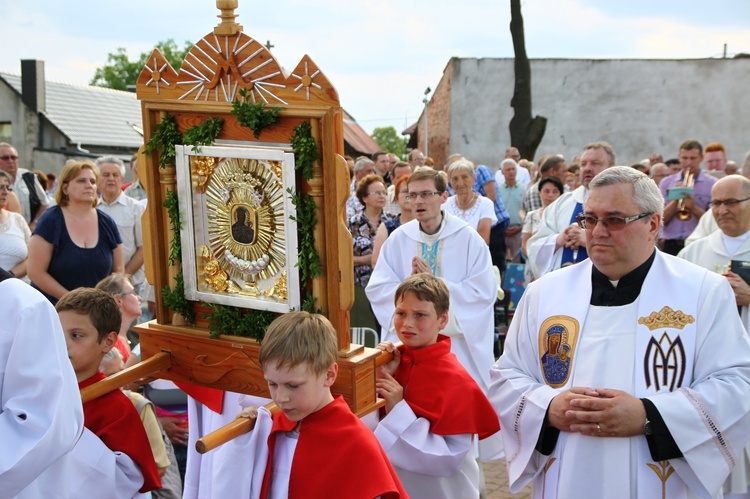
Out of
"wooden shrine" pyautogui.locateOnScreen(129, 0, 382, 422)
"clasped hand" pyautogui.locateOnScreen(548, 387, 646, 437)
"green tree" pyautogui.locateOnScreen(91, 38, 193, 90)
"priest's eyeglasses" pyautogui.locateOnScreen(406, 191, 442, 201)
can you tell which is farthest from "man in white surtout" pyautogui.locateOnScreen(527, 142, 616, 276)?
"green tree" pyautogui.locateOnScreen(91, 38, 193, 90)

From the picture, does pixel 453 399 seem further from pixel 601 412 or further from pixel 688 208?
pixel 688 208

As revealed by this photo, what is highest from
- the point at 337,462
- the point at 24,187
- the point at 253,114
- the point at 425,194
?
the point at 253,114

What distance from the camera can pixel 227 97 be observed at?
327 cm

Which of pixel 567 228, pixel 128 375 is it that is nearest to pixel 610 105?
pixel 567 228

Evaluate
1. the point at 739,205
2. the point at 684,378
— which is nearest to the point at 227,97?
the point at 684,378

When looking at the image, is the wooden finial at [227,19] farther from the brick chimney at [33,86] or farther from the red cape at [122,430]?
the brick chimney at [33,86]

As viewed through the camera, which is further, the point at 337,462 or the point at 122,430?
the point at 122,430

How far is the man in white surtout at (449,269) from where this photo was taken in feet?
19.4

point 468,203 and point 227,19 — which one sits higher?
point 227,19

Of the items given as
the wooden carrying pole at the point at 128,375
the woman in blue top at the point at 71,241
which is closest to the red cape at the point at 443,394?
the wooden carrying pole at the point at 128,375

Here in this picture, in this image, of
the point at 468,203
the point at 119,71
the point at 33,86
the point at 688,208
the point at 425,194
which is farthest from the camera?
the point at 119,71

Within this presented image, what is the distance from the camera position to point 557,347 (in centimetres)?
340

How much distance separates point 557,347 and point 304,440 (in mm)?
1267

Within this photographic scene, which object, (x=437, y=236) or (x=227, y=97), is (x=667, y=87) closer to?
(x=437, y=236)
